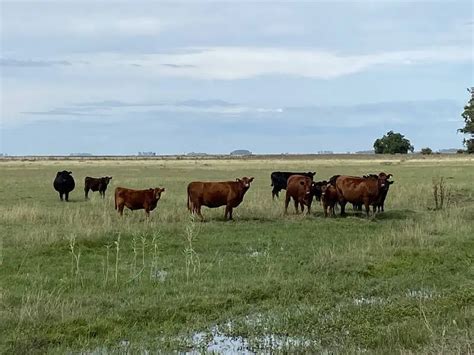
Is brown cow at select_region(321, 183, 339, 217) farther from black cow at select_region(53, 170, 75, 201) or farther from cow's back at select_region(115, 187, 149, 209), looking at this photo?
black cow at select_region(53, 170, 75, 201)

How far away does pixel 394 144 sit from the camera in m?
120

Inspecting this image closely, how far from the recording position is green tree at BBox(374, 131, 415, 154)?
119562 millimetres

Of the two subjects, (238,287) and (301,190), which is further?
(301,190)

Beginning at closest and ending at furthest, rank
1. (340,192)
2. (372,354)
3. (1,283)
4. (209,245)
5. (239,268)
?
(372,354)
(1,283)
(239,268)
(209,245)
(340,192)

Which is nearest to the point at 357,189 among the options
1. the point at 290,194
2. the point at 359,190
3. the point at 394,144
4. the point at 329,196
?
the point at 359,190

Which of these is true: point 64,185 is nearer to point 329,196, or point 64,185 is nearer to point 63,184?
point 63,184

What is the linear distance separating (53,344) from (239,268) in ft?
15.8

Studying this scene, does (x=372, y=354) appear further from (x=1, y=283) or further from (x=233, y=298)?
(x=1, y=283)

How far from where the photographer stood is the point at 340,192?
2002cm

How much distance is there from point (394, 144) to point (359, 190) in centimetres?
10434

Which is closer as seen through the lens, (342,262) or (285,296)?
(285,296)

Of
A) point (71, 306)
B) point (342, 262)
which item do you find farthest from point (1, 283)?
point (342, 262)

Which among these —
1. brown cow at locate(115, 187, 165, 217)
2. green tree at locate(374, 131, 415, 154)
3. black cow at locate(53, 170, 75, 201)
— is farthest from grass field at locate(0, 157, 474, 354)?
green tree at locate(374, 131, 415, 154)

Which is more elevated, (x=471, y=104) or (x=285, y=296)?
(x=471, y=104)
